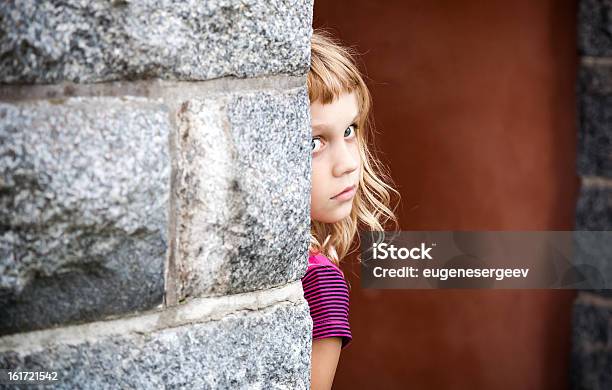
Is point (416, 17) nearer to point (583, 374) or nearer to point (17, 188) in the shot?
point (583, 374)

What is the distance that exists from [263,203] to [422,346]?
2.81m

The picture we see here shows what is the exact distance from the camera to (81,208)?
41.9 inches

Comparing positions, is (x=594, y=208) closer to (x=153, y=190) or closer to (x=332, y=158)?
(x=332, y=158)

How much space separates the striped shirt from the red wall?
2003mm

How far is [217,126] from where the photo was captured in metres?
1.19

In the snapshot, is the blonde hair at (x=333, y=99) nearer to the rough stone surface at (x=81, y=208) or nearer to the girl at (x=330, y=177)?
the girl at (x=330, y=177)

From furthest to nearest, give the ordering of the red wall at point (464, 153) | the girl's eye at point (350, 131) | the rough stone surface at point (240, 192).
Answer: the red wall at point (464, 153), the girl's eye at point (350, 131), the rough stone surface at point (240, 192)

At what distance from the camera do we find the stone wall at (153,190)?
1045 mm

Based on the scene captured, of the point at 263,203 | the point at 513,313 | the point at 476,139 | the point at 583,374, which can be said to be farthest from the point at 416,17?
the point at 263,203

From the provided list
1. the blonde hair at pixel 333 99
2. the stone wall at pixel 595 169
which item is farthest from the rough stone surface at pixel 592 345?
the blonde hair at pixel 333 99

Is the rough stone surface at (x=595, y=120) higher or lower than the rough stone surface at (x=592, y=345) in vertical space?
higher

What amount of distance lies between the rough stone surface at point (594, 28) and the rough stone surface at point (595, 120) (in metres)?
0.07

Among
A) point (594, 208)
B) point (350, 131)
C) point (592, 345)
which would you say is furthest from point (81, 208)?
point (592, 345)

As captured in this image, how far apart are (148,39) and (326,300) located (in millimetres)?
740
